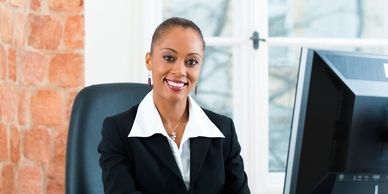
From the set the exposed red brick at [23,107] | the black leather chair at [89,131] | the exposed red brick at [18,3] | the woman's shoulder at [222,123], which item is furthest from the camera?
the exposed red brick at [23,107]

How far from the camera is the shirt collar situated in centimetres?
147

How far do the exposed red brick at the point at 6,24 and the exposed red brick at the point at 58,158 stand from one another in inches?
18.0

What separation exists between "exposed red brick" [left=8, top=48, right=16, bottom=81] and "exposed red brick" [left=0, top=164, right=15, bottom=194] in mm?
371

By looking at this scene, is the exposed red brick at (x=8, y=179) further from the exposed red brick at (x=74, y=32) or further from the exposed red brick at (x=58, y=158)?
the exposed red brick at (x=74, y=32)

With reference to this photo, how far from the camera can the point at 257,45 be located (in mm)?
2672

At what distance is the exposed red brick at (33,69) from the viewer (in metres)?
2.52

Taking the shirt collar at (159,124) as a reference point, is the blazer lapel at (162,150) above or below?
below

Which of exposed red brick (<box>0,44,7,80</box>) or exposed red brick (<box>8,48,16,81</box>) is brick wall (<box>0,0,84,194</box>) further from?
exposed red brick (<box>0,44,7,80</box>)

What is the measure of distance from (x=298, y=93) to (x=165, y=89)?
0.49 meters

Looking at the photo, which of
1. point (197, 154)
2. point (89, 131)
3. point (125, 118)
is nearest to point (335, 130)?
point (197, 154)

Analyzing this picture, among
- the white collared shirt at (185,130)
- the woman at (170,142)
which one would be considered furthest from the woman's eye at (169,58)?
the white collared shirt at (185,130)

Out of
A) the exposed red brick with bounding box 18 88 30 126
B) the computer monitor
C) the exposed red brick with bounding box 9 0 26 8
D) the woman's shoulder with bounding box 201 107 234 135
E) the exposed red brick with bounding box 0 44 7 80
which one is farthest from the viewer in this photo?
the exposed red brick with bounding box 18 88 30 126

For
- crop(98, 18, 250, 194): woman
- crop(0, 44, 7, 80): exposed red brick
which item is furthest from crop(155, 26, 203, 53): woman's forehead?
crop(0, 44, 7, 80): exposed red brick

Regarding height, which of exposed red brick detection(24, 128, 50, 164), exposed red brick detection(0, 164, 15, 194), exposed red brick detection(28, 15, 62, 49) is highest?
exposed red brick detection(28, 15, 62, 49)
